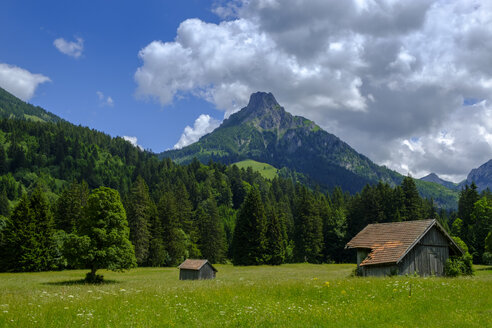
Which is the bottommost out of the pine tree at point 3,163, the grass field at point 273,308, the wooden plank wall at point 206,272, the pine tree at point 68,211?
the wooden plank wall at point 206,272

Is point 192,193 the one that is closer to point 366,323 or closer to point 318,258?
point 318,258

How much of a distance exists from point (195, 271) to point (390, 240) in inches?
1033

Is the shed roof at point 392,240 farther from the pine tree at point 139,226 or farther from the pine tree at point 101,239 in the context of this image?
the pine tree at point 139,226

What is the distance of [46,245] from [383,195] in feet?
250

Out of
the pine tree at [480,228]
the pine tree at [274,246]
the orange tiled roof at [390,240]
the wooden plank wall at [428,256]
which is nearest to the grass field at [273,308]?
the orange tiled roof at [390,240]

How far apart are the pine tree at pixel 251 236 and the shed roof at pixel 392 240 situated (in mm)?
43178

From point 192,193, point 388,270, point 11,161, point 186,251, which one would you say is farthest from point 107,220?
point 11,161

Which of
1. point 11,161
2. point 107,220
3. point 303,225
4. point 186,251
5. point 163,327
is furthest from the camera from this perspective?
point 11,161

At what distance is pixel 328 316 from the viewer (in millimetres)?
13367

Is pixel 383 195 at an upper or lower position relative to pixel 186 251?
upper

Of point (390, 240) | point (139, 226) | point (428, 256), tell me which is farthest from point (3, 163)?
point (428, 256)

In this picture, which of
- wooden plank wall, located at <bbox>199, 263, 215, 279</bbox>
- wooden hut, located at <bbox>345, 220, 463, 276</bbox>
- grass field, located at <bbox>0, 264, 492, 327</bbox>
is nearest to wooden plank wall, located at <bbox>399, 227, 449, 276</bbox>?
wooden hut, located at <bbox>345, 220, 463, 276</bbox>

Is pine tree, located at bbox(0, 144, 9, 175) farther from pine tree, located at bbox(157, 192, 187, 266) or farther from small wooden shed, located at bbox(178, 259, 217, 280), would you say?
small wooden shed, located at bbox(178, 259, 217, 280)

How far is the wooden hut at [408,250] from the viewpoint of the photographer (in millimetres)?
30984
